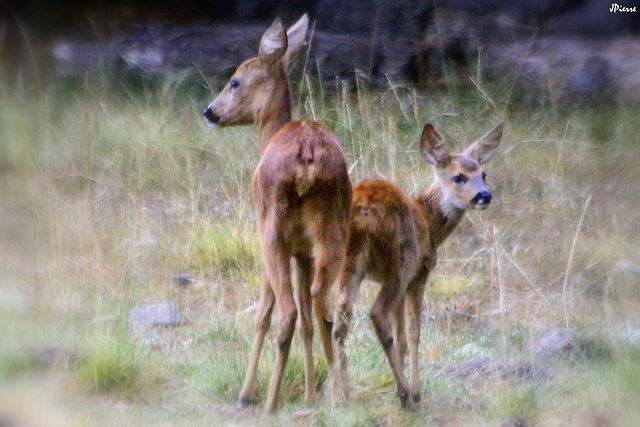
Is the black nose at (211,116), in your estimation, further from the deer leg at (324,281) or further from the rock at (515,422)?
the rock at (515,422)

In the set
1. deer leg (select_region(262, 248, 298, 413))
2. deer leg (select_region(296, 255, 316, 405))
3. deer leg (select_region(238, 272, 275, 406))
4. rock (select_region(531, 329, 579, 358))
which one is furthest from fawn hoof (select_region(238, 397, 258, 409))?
rock (select_region(531, 329, 579, 358))

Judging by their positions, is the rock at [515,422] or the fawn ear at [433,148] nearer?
the rock at [515,422]

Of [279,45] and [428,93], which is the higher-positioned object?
[279,45]

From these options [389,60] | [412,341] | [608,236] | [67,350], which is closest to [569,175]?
[608,236]

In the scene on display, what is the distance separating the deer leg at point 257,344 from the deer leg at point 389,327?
1.90ft

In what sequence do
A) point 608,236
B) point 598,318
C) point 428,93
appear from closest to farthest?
point 598,318 → point 608,236 → point 428,93

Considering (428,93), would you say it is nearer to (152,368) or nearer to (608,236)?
(608,236)

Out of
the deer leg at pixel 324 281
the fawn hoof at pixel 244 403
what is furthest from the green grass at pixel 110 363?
the deer leg at pixel 324 281

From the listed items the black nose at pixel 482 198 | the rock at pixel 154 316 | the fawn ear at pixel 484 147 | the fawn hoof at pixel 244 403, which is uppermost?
the fawn ear at pixel 484 147

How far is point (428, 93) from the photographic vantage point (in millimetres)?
9633

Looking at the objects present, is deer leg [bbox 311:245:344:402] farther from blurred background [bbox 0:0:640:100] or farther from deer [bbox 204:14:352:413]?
blurred background [bbox 0:0:640:100]

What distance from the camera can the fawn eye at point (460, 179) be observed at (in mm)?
5875

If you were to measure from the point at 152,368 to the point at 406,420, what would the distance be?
1.46 m

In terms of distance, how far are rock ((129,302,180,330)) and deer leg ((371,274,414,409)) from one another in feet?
5.88
